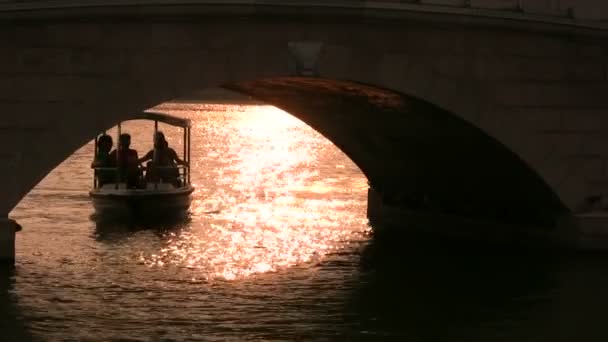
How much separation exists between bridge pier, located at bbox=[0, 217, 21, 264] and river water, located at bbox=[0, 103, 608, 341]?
250mm

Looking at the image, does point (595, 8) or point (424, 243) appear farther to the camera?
point (424, 243)

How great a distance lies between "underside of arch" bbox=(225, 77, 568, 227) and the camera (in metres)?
26.8

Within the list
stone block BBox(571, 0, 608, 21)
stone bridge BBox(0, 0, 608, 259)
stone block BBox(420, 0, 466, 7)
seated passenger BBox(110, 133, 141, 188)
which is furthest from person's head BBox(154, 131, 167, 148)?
stone block BBox(571, 0, 608, 21)

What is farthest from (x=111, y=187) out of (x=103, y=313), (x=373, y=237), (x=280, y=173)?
(x=280, y=173)

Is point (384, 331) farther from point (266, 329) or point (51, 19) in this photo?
point (51, 19)

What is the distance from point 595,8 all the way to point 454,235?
5.97 metres

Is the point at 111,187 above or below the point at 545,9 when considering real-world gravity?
below

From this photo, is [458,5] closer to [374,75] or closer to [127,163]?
[374,75]

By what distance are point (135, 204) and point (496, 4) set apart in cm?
967

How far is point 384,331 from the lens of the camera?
70.8ft

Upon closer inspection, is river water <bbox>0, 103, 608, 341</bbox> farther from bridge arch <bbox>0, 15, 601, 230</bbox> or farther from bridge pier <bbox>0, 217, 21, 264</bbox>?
bridge arch <bbox>0, 15, 601, 230</bbox>

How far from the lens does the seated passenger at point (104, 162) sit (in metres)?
33.5

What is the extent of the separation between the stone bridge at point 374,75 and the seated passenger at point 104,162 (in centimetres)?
492

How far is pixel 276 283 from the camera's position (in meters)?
24.4
